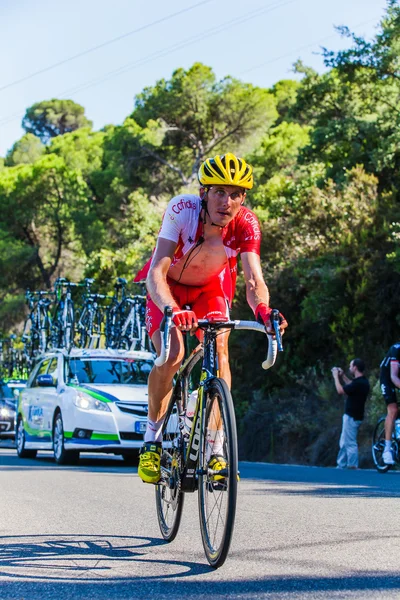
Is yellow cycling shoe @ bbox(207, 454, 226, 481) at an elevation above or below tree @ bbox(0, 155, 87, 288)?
below

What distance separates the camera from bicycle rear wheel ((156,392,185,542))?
20.0 feet

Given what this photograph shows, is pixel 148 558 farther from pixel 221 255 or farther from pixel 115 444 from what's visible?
pixel 115 444

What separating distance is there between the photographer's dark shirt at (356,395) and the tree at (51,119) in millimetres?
70877

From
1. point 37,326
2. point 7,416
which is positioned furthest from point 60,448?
point 37,326

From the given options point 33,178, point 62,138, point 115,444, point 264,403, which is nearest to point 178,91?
point 33,178

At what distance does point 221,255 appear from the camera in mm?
6289

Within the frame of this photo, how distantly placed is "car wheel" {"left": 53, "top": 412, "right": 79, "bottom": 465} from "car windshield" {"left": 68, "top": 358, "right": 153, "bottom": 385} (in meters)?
0.68

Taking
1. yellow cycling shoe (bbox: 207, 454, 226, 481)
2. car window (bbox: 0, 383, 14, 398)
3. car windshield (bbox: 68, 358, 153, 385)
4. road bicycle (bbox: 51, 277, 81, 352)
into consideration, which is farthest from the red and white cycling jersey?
car window (bbox: 0, 383, 14, 398)

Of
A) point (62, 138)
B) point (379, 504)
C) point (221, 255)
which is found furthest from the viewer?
point (62, 138)

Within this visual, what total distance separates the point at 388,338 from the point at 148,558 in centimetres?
1572

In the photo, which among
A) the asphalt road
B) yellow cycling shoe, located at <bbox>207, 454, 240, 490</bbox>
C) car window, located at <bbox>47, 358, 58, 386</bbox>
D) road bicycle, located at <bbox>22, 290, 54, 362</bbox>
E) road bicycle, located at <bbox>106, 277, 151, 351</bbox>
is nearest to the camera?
the asphalt road

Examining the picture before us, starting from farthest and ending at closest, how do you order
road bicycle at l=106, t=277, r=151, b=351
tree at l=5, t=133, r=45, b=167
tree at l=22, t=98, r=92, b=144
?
tree at l=22, t=98, r=92, b=144, tree at l=5, t=133, r=45, b=167, road bicycle at l=106, t=277, r=151, b=351

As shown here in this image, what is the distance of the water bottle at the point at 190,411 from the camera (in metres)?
6.04

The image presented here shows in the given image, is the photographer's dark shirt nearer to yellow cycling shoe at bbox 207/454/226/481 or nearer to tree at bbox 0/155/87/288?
yellow cycling shoe at bbox 207/454/226/481
